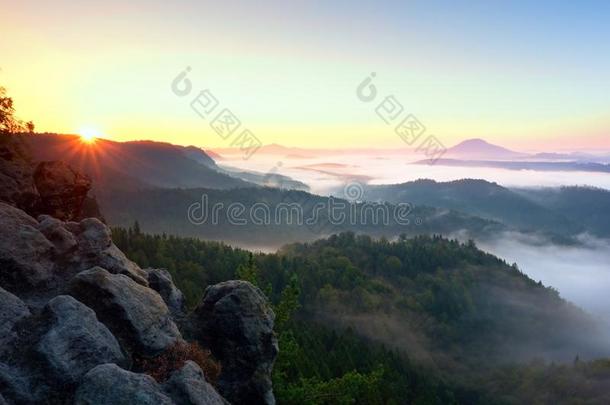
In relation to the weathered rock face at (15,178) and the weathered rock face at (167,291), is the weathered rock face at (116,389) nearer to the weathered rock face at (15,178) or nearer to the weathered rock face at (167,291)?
the weathered rock face at (167,291)

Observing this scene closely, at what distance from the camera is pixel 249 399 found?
2969 centimetres

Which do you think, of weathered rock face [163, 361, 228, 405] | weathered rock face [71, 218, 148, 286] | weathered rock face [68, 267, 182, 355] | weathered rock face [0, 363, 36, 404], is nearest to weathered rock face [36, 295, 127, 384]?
weathered rock face [0, 363, 36, 404]

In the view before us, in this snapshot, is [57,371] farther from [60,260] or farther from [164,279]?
[164,279]

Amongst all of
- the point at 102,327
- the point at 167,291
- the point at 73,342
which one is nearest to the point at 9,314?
the point at 73,342

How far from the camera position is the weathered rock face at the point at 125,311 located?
83.7 ft

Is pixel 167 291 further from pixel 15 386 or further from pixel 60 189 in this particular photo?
pixel 60 189

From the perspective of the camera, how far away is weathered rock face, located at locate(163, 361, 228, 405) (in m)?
22.3

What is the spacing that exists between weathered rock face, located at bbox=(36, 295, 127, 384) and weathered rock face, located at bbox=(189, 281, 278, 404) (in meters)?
7.53

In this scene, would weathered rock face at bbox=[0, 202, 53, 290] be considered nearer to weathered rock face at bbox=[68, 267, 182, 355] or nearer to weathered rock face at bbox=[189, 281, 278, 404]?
weathered rock face at bbox=[68, 267, 182, 355]

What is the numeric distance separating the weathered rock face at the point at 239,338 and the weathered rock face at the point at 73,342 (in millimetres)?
7530

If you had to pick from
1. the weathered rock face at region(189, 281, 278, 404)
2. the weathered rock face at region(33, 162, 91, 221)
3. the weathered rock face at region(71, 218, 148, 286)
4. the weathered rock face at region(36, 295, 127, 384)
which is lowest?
the weathered rock face at region(189, 281, 278, 404)

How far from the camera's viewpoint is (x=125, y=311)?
25984 millimetres

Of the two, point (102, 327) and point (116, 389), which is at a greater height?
point (102, 327)

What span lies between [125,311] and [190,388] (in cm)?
608
